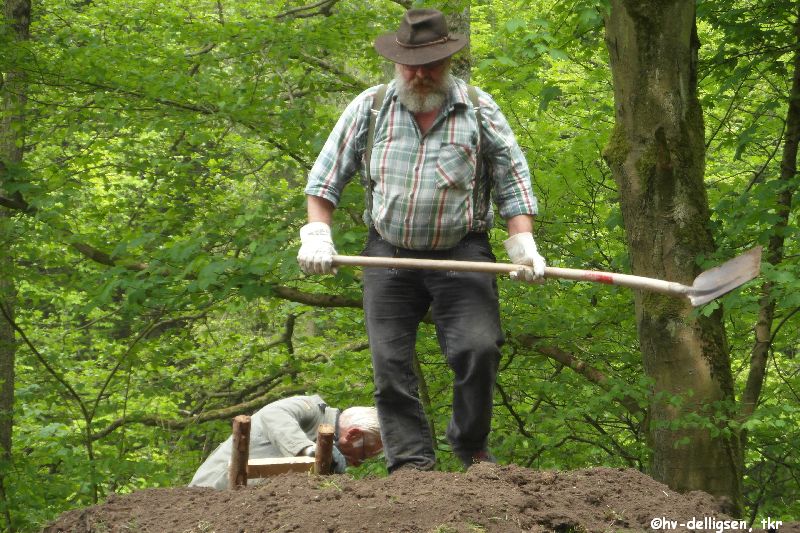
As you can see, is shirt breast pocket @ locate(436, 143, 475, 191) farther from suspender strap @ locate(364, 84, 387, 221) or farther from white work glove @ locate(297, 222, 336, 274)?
white work glove @ locate(297, 222, 336, 274)

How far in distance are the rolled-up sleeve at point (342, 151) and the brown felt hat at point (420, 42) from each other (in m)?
0.22

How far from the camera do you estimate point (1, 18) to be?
7.93m

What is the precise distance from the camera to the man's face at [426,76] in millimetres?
4098

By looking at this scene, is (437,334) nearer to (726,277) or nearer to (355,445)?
(355,445)

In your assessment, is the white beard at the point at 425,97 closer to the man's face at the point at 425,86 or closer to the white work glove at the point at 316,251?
the man's face at the point at 425,86

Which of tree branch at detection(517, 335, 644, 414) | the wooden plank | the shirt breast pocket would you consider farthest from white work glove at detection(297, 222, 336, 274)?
tree branch at detection(517, 335, 644, 414)

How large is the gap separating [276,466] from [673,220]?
9.48 feet

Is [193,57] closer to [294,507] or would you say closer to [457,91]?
[457,91]

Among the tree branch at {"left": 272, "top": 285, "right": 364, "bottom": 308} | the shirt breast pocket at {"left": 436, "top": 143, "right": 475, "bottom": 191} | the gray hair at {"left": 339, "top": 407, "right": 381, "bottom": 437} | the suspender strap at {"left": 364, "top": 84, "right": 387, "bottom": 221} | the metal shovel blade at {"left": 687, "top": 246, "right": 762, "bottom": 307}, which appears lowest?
the gray hair at {"left": 339, "top": 407, "right": 381, "bottom": 437}

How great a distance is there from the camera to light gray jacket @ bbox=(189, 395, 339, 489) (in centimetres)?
488

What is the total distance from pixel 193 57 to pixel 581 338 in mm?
4049

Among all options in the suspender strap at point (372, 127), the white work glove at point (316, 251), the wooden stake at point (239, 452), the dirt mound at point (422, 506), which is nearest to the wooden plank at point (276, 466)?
the wooden stake at point (239, 452)

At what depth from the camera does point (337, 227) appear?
267 inches

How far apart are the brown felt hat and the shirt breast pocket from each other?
15.3 inches
